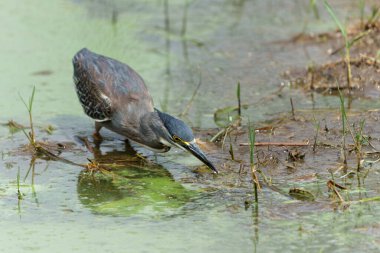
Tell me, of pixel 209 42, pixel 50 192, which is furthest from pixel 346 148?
pixel 209 42

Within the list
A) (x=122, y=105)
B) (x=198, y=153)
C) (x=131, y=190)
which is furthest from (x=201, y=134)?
(x=131, y=190)

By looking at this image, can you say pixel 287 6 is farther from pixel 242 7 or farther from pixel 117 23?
pixel 117 23

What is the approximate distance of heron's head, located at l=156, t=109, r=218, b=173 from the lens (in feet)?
21.8

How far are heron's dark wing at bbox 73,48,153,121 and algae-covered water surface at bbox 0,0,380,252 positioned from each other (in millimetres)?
289

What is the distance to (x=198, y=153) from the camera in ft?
21.8

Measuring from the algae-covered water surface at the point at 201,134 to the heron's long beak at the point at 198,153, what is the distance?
12 centimetres

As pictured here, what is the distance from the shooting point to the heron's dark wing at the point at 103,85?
299 inches

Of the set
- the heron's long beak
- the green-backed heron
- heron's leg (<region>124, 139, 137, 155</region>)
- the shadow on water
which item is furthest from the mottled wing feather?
the heron's long beak

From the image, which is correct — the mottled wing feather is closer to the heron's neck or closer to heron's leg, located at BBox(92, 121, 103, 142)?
heron's leg, located at BBox(92, 121, 103, 142)

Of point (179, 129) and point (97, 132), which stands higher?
point (179, 129)

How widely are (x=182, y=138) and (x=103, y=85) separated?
1264mm

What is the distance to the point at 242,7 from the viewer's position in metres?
11.0

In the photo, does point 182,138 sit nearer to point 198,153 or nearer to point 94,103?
point 198,153

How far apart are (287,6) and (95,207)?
5.50 metres
